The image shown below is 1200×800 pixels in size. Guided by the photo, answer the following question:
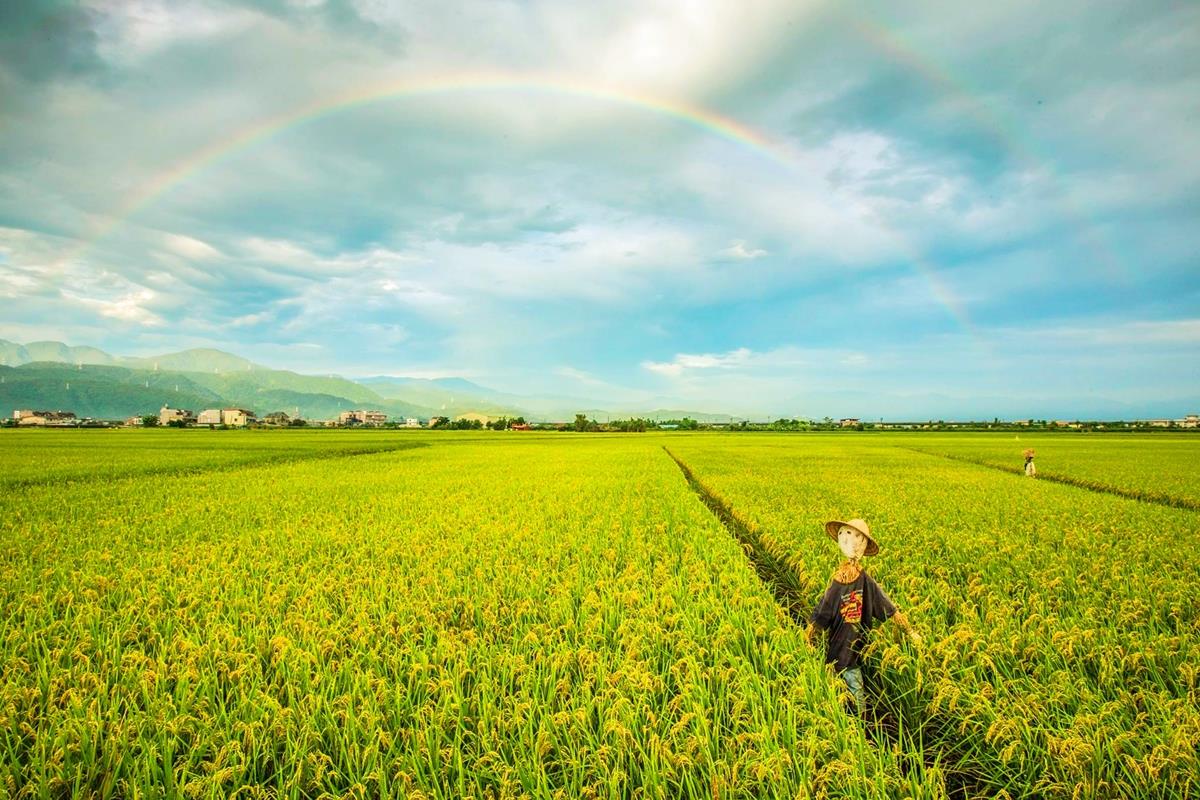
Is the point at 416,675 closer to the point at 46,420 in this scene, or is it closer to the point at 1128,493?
the point at 1128,493

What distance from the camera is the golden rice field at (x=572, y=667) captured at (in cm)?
315

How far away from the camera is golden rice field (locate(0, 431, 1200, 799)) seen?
10.3ft

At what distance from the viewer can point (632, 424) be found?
12725cm

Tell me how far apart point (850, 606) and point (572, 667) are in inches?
89.2

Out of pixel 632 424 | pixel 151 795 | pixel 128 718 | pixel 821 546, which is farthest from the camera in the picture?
pixel 632 424

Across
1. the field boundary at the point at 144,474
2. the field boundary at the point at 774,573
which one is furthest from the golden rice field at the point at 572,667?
the field boundary at the point at 144,474

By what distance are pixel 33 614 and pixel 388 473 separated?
59.6 feet

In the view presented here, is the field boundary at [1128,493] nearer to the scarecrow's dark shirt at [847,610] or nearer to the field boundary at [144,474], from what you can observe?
the scarecrow's dark shirt at [847,610]

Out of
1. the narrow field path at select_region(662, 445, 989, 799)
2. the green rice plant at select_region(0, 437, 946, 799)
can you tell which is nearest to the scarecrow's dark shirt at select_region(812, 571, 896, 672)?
the green rice plant at select_region(0, 437, 946, 799)

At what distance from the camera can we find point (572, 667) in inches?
175

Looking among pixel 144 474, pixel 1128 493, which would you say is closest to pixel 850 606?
pixel 1128 493

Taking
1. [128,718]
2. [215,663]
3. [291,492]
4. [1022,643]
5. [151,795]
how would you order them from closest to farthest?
[151,795], [128,718], [215,663], [1022,643], [291,492]

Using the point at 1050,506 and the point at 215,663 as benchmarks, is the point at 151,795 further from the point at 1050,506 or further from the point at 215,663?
the point at 1050,506

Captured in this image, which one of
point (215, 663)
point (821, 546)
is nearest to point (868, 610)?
point (821, 546)
